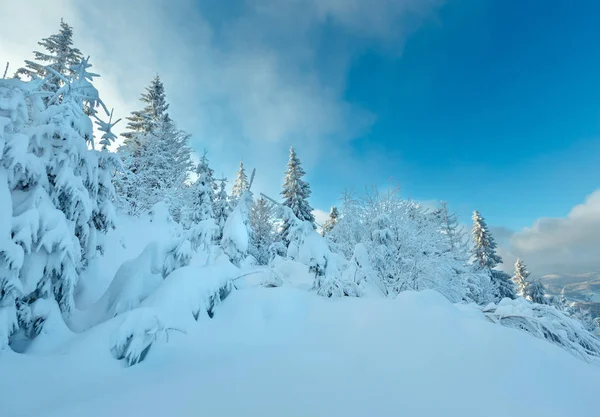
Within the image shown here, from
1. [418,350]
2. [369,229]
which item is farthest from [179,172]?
[418,350]

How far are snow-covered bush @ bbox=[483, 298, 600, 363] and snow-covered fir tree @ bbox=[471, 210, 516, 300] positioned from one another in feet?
81.0

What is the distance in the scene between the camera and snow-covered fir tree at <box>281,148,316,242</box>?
2303 cm

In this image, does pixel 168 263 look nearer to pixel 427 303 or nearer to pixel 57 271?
pixel 57 271

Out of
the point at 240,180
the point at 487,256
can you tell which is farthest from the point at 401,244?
the point at 240,180

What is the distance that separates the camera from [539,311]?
412 centimetres

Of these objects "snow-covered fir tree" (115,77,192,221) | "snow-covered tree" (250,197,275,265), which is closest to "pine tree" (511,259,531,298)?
"snow-covered tree" (250,197,275,265)

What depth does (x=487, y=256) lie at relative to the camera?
85.6ft

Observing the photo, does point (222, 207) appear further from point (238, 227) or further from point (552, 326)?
point (552, 326)

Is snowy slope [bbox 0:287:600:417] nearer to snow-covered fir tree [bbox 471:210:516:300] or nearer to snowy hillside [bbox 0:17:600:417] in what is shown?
snowy hillside [bbox 0:17:600:417]

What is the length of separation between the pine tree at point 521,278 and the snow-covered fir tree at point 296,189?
2585 centimetres

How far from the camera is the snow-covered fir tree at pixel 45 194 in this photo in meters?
3.09

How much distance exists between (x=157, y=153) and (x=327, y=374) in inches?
835

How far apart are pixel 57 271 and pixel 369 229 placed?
10.4 m

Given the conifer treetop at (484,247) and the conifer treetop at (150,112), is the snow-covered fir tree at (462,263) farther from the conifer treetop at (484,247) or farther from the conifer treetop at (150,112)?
the conifer treetop at (150,112)
